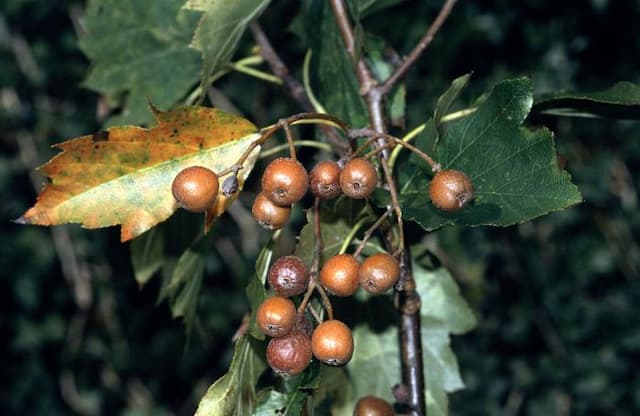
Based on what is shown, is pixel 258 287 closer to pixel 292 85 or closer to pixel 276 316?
pixel 276 316

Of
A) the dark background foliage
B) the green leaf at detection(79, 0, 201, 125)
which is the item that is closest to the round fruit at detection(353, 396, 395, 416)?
the green leaf at detection(79, 0, 201, 125)

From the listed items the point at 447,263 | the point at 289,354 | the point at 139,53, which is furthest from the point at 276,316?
the point at 447,263

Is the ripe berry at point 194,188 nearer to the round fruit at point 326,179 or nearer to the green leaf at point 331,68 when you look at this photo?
the round fruit at point 326,179

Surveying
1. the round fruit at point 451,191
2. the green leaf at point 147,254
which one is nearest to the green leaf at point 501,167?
the round fruit at point 451,191

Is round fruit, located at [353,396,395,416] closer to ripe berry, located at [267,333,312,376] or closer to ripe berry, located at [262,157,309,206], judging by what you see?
ripe berry, located at [267,333,312,376]

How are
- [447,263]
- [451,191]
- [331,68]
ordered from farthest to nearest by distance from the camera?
[447,263]
[331,68]
[451,191]
